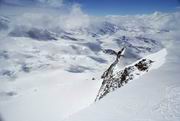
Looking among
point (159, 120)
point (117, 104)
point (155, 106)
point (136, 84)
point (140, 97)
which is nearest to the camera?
point (159, 120)

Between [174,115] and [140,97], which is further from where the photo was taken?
[140,97]

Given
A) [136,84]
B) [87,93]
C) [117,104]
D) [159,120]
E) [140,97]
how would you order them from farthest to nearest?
[87,93] < [136,84] < [140,97] < [117,104] < [159,120]

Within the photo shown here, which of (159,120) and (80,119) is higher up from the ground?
(159,120)

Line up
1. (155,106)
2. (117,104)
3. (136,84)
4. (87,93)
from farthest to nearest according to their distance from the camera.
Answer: (87,93) → (136,84) → (117,104) → (155,106)

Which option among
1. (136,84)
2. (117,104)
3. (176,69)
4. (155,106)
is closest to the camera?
(155,106)

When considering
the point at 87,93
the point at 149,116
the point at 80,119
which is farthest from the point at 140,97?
the point at 87,93

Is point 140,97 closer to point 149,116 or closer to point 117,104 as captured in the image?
point 117,104

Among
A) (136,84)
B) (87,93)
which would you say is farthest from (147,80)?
(87,93)

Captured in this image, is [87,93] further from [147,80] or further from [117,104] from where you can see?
[117,104]

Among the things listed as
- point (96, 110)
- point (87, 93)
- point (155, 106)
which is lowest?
point (87, 93)
